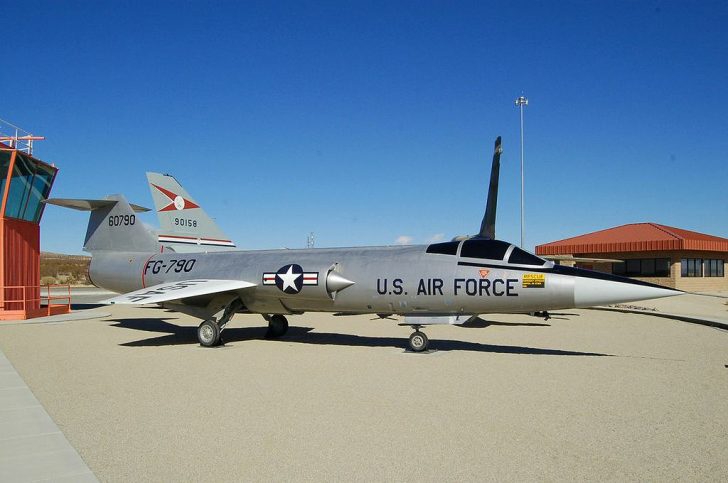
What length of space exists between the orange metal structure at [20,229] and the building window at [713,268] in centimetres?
4393

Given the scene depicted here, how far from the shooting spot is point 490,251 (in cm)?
1098

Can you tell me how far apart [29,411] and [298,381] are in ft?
12.1

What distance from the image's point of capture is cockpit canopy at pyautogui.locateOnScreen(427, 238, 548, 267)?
10.6m

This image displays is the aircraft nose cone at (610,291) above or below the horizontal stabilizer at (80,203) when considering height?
below

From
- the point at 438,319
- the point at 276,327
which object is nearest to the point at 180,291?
the point at 276,327

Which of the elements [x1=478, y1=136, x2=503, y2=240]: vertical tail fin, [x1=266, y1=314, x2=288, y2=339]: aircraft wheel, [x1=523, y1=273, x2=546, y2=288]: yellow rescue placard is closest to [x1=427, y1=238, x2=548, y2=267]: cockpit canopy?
[x1=523, y1=273, x2=546, y2=288]: yellow rescue placard

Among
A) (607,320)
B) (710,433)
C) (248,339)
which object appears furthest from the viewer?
(607,320)

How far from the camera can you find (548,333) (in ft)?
48.5

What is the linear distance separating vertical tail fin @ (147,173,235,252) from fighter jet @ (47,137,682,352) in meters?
4.14

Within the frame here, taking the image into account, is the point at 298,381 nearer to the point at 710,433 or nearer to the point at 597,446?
the point at 597,446

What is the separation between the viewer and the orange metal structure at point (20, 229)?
18.5 meters

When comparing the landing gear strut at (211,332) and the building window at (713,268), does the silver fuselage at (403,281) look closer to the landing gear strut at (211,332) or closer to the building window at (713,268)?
the landing gear strut at (211,332)

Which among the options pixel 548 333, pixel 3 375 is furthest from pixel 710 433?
pixel 3 375

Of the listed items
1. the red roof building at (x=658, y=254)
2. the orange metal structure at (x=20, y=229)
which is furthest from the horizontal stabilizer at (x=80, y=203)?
the red roof building at (x=658, y=254)
